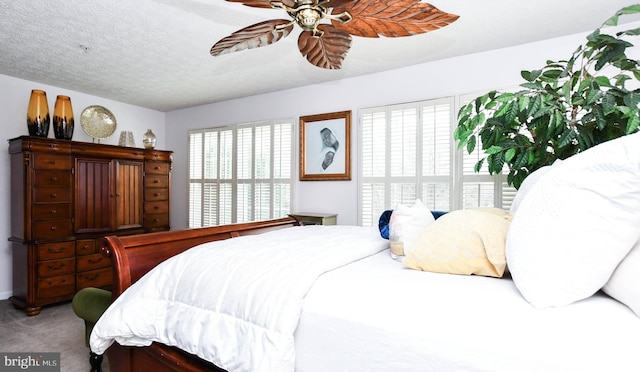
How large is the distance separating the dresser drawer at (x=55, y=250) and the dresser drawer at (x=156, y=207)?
981 millimetres

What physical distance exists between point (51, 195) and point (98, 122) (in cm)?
118

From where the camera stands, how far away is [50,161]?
11.6ft

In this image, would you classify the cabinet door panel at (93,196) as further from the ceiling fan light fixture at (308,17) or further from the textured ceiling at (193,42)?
the ceiling fan light fixture at (308,17)

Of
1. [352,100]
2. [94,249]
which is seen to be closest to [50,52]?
[94,249]

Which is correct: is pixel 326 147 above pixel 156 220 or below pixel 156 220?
above

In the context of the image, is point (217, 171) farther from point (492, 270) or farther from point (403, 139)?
point (492, 270)

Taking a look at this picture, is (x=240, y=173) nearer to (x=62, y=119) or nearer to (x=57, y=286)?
(x=62, y=119)

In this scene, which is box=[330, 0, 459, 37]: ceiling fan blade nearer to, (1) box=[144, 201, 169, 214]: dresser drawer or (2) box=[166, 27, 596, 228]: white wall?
(2) box=[166, 27, 596, 228]: white wall

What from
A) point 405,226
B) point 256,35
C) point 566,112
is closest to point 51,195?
point 256,35

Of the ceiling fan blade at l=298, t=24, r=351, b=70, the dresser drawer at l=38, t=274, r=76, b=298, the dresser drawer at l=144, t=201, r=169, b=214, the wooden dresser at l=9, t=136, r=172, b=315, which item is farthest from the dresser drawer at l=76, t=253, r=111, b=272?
the ceiling fan blade at l=298, t=24, r=351, b=70

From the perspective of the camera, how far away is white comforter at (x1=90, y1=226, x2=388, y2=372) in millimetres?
1142

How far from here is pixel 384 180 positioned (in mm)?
3719

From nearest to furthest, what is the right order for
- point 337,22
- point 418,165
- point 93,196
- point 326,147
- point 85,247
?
point 337,22 < point 418,165 < point 85,247 < point 93,196 < point 326,147

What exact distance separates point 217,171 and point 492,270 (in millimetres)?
4375
